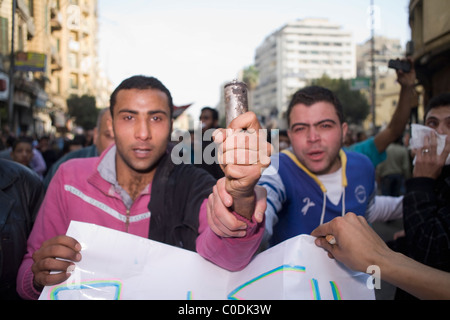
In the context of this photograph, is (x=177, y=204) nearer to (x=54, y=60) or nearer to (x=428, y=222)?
(x=428, y=222)

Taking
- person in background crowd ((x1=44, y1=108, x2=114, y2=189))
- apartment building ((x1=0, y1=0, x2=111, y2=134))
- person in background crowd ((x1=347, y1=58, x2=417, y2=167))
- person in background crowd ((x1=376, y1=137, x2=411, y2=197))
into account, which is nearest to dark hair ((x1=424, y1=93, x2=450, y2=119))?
person in background crowd ((x1=347, y1=58, x2=417, y2=167))

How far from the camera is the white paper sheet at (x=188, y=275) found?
1387 millimetres

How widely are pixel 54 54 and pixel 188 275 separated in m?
35.8

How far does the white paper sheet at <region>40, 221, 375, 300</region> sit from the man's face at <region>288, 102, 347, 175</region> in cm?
102

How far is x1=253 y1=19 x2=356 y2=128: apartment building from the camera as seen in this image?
114 meters

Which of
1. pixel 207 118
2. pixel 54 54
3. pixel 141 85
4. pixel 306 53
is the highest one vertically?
pixel 306 53

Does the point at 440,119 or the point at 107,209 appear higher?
the point at 440,119

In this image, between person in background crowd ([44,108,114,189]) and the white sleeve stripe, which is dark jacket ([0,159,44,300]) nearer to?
the white sleeve stripe

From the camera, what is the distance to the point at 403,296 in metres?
2.01

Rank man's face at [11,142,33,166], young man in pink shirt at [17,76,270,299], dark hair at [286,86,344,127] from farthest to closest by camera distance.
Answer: man's face at [11,142,33,166]
dark hair at [286,86,344,127]
young man in pink shirt at [17,76,270,299]

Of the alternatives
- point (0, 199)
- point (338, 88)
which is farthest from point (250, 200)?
point (338, 88)

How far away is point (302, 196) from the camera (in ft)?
7.76

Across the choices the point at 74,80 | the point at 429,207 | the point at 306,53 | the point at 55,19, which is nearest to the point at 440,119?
the point at 429,207
